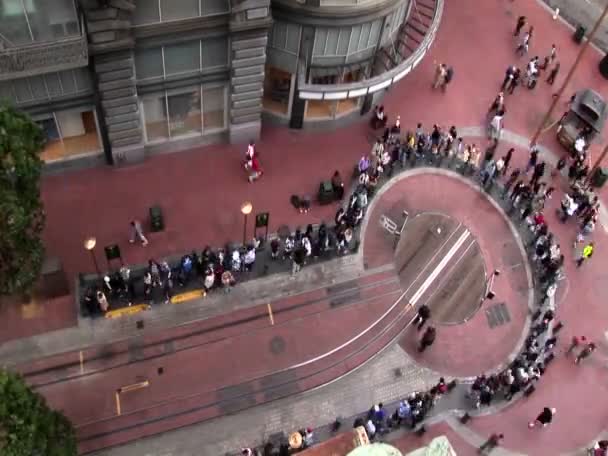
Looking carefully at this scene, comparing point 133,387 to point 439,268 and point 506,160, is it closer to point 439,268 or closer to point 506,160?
point 439,268

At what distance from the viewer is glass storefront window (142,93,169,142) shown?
35.3m

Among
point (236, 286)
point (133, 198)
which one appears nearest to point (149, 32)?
point (133, 198)

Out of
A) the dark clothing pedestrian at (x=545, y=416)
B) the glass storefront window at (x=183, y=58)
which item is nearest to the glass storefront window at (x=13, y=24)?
the glass storefront window at (x=183, y=58)

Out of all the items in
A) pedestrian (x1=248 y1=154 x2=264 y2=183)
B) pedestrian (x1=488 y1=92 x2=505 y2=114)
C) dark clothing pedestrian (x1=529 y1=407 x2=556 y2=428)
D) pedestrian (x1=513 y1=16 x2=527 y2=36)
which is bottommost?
dark clothing pedestrian (x1=529 y1=407 x2=556 y2=428)

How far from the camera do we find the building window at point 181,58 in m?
32.6

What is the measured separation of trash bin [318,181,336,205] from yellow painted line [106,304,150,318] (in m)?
10.8

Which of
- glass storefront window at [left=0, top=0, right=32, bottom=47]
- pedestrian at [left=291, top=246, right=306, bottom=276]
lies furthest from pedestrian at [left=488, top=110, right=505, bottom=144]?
glass storefront window at [left=0, top=0, right=32, bottom=47]

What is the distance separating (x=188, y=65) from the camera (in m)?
33.9

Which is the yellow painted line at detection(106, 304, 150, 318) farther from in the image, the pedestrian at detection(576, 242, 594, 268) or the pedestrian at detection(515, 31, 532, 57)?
the pedestrian at detection(515, 31, 532, 57)

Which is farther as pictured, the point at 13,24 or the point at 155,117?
the point at 155,117

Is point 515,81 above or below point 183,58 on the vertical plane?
below

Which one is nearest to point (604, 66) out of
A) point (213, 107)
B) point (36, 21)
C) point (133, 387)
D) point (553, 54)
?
point (553, 54)

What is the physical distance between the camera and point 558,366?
116 ft

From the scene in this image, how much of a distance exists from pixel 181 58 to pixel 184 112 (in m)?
4.02
